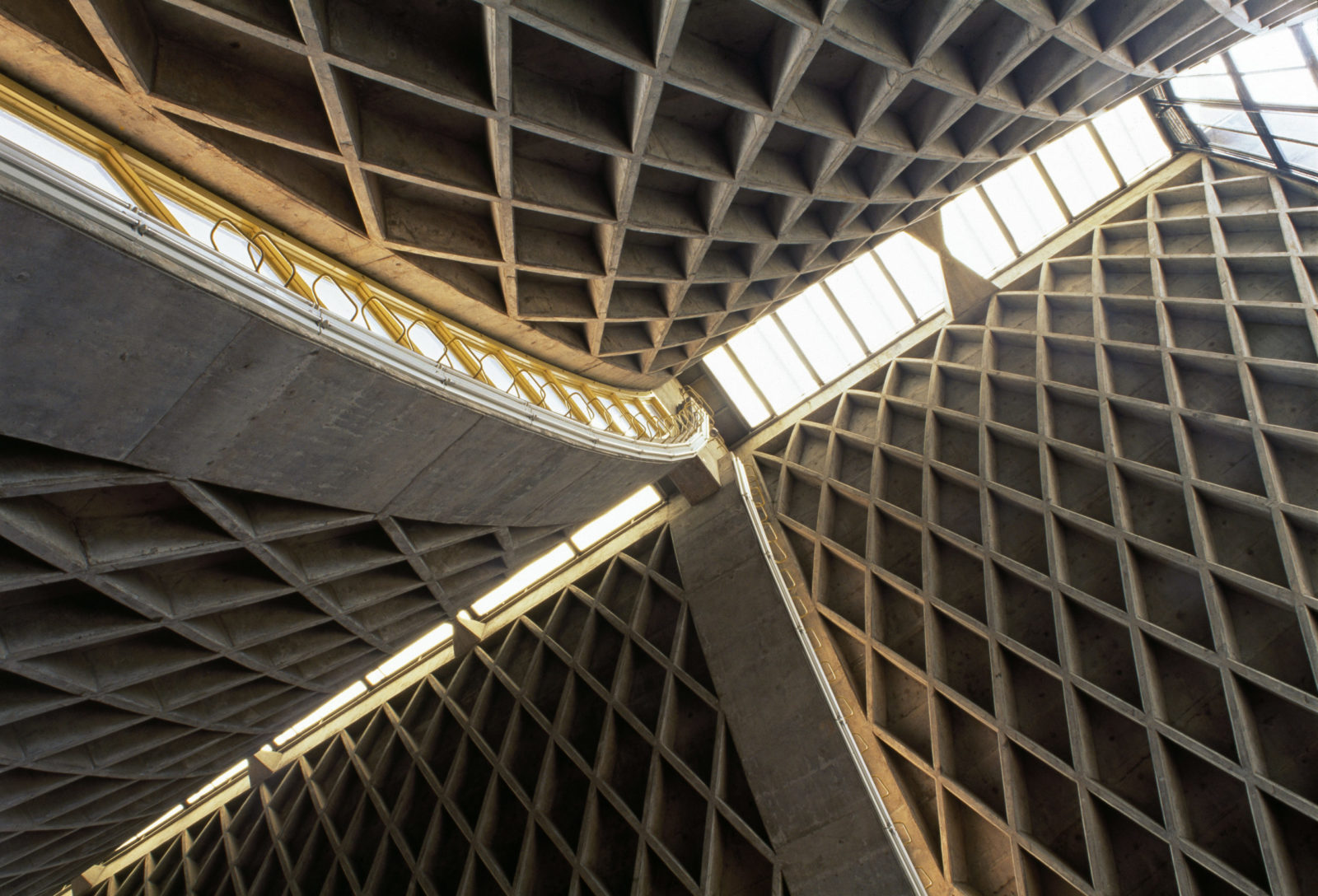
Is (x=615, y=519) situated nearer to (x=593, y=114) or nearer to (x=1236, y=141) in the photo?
(x=593, y=114)

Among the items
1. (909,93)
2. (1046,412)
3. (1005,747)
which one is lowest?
(1005,747)

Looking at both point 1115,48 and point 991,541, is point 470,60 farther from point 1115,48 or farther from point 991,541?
point 991,541

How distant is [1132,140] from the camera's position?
64.7 ft

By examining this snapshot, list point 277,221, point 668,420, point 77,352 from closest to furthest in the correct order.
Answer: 1. point 77,352
2. point 277,221
3. point 668,420

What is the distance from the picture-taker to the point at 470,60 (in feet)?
28.1

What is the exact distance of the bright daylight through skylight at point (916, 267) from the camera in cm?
2003

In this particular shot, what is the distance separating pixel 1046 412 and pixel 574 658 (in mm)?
13625

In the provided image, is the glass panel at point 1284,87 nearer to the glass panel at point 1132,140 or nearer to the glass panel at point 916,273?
the glass panel at point 1132,140

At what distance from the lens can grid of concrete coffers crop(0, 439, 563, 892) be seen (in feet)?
30.5

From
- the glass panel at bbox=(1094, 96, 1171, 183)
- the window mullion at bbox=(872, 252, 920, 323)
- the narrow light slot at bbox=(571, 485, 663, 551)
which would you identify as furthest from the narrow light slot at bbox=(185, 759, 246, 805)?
the glass panel at bbox=(1094, 96, 1171, 183)

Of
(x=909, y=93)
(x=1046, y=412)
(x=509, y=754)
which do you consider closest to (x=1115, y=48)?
(x=909, y=93)

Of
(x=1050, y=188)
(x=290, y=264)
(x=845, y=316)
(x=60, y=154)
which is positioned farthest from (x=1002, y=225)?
(x=60, y=154)

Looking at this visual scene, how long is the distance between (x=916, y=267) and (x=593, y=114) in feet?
47.9

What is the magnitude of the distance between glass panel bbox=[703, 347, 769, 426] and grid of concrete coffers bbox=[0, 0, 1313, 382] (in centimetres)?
797
